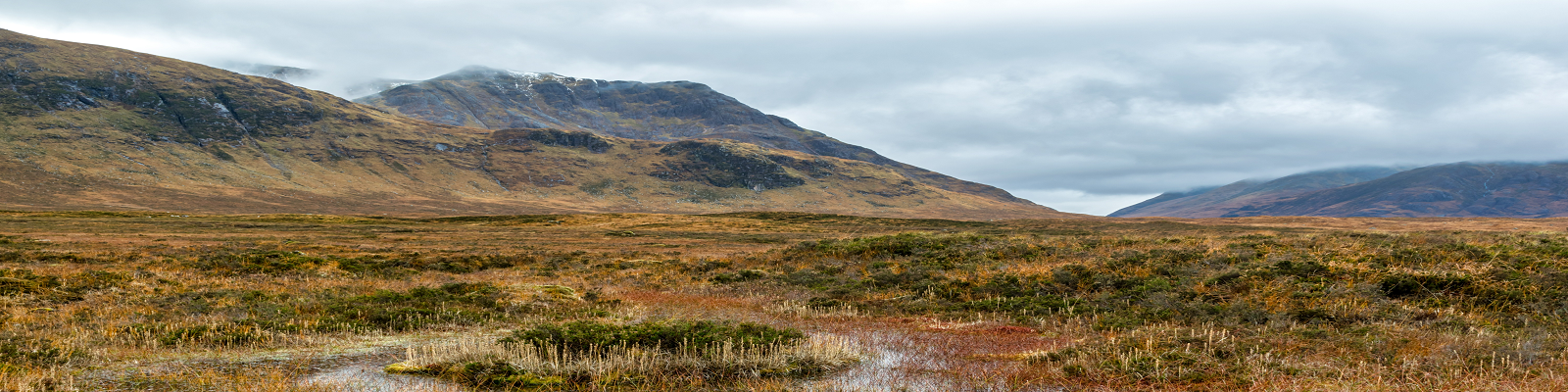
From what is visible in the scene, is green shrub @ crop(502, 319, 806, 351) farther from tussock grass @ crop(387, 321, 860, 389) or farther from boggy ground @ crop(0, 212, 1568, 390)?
boggy ground @ crop(0, 212, 1568, 390)

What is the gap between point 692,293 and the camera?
861 inches

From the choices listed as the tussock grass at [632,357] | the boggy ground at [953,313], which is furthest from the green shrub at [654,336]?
the boggy ground at [953,313]

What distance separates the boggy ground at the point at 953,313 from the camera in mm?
8836

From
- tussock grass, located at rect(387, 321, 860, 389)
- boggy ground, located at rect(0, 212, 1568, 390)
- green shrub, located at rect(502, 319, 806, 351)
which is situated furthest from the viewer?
green shrub, located at rect(502, 319, 806, 351)

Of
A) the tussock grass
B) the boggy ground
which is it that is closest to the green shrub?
the tussock grass

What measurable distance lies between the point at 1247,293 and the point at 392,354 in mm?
16822

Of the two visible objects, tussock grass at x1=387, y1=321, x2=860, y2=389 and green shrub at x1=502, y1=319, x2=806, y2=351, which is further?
green shrub at x1=502, y1=319, x2=806, y2=351

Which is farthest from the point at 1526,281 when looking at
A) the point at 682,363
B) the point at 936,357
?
the point at 682,363

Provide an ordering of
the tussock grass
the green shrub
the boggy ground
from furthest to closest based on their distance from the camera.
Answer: the green shrub < the tussock grass < the boggy ground

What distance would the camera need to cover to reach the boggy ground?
8836 mm

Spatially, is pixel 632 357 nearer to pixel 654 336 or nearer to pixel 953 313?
pixel 654 336

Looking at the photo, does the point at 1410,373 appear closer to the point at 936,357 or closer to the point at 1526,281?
the point at 936,357

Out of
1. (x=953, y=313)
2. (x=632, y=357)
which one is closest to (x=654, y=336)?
(x=632, y=357)

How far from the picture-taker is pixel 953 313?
52.4 feet
